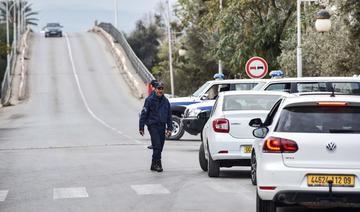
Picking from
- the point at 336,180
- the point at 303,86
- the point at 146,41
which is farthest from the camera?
the point at 146,41

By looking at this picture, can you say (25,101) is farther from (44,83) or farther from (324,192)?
(324,192)

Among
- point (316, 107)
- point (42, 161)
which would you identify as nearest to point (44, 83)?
point (42, 161)

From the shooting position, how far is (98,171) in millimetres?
19172

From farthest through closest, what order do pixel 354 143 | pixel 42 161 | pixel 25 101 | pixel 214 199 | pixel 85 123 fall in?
pixel 25 101
pixel 85 123
pixel 42 161
pixel 214 199
pixel 354 143

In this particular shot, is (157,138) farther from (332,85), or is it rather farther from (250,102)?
(332,85)

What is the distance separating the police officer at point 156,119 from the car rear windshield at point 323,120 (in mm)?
7780

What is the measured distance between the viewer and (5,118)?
1991 inches

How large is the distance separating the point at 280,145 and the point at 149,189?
478cm

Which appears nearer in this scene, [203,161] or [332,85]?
[203,161]

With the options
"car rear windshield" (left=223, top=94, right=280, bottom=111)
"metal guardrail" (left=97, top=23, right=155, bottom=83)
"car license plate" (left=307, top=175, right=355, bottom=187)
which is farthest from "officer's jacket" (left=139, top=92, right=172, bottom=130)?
"metal guardrail" (left=97, top=23, right=155, bottom=83)

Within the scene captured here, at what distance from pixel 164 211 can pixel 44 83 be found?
60461 millimetres

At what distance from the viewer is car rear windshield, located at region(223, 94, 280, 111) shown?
59.7ft

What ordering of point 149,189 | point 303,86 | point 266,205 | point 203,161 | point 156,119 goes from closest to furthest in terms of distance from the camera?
point 266,205
point 149,189
point 203,161
point 156,119
point 303,86

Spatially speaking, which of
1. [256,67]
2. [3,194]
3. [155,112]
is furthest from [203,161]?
[256,67]
